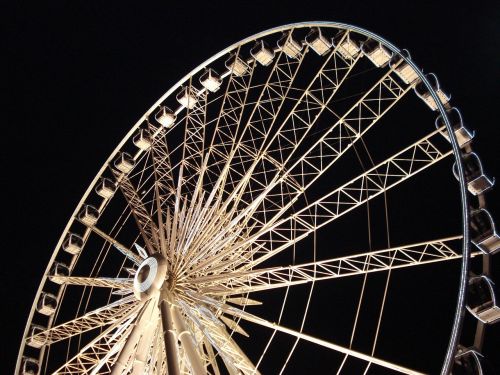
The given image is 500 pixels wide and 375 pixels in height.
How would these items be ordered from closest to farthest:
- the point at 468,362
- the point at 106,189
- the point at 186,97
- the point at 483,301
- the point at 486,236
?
the point at 468,362 → the point at 483,301 → the point at 486,236 → the point at 106,189 → the point at 186,97

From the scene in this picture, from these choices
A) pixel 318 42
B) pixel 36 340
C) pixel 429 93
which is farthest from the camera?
pixel 318 42

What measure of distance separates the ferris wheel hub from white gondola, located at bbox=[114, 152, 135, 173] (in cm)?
731

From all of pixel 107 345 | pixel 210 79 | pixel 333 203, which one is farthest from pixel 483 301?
pixel 210 79

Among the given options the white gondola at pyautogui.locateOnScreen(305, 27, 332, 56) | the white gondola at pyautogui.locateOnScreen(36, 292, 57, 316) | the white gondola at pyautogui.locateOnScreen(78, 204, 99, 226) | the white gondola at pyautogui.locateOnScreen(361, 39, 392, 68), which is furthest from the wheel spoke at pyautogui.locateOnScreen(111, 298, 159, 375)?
the white gondola at pyautogui.locateOnScreen(305, 27, 332, 56)

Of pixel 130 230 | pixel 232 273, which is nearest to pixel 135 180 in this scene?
pixel 130 230

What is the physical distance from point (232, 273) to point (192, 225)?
143cm

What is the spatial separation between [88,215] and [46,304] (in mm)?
2868

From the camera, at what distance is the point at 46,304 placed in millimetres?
16922

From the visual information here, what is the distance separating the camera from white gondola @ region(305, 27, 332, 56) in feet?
54.3

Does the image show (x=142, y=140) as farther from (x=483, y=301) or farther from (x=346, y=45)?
(x=483, y=301)

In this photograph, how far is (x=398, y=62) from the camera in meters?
14.0

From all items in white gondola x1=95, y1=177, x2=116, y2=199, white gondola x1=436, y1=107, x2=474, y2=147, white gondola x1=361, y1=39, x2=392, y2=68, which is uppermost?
white gondola x1=361, y1=39, x2=392, y2=68

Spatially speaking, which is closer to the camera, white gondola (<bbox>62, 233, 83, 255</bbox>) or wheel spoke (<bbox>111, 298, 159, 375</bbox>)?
wheel spoke (<bbox>111, 298, 159, 375</bbox>)

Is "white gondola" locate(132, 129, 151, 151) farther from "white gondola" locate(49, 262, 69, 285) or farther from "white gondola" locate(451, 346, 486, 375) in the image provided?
"white gondola" locate(451, 346, 486, 375)
